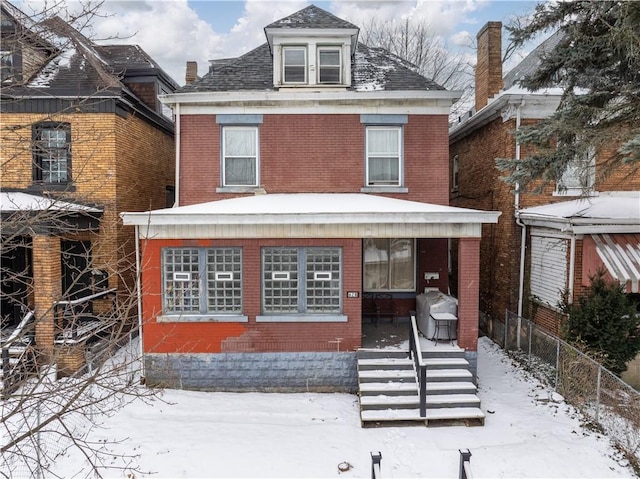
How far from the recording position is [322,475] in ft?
24.1

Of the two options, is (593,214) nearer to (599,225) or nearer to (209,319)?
(599,225)

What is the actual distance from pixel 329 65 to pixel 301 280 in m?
6.69

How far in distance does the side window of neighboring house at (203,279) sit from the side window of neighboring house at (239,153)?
3224 millimetres

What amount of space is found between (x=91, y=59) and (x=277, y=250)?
28.7ft

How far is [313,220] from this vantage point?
1006 cm

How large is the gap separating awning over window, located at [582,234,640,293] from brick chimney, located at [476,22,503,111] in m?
7.15

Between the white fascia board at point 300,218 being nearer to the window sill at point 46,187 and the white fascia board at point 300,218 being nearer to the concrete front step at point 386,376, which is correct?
the concrete front step at point 386,376

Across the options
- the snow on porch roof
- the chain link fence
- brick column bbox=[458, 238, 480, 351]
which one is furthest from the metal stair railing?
the chain link fence

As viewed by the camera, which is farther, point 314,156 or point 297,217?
point 314,156

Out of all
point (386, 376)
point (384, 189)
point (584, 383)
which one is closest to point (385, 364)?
point (386, 376)

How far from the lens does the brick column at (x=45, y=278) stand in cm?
1091

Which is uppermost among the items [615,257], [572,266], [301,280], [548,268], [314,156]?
[314,156]

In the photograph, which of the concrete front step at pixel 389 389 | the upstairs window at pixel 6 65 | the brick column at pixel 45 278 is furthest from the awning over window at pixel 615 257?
the brick column at pixel 45 278

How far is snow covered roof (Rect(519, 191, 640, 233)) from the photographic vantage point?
35.8 ft
